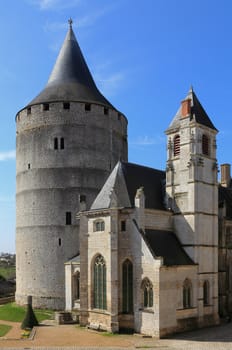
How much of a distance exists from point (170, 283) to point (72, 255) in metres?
15.2

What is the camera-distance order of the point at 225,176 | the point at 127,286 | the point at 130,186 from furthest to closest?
the point at 225,176 → the point at 130,186 → the point at 127,286

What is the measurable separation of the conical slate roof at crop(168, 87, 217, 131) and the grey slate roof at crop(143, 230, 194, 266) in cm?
966

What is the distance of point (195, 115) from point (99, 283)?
16101 millimetres

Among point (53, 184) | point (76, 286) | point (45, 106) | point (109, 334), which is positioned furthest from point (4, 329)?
point (45, 106)

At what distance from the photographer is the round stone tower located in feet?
144

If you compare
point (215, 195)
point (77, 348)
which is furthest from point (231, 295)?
point (77, 348)

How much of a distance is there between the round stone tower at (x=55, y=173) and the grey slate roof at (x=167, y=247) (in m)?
12.9

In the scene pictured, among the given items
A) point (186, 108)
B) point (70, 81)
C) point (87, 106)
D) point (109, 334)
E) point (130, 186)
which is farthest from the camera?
point (70, 81)

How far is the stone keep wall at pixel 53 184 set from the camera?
43688 millimetres

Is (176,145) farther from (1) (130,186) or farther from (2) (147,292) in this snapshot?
(2) (147,292)

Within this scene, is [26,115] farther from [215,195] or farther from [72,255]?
[215,195]

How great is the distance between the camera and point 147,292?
30.8 metres

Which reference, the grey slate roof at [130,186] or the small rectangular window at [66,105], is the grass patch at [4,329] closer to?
the grey slate roof at [130,186]

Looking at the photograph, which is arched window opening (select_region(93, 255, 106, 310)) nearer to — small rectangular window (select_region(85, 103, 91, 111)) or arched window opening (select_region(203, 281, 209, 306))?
arched window opening (select_region(203, 281, 209, 306))
